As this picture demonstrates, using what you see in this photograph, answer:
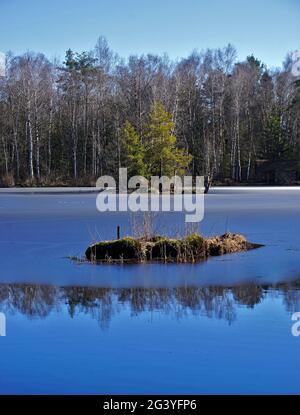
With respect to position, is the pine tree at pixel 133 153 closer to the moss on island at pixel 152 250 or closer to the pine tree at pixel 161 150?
the pine tree at pixel 161 150

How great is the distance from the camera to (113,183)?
164 feet

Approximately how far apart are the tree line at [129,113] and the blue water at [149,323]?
38.7m

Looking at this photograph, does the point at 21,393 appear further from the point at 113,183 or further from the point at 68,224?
the point at 113,183

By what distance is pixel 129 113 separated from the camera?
54000mm

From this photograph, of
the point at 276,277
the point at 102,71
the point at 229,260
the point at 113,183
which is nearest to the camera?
the point at 276,277

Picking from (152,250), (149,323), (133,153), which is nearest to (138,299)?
(149,323)

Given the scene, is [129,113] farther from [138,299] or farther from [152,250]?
[138,299]

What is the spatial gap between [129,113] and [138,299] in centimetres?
4541

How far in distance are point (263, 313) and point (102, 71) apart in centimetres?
5114

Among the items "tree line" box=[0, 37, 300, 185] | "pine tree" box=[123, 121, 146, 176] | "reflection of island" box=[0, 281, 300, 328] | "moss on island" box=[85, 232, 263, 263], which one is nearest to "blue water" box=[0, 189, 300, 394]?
"reflection of island" box=[0, 281, 300, 328]

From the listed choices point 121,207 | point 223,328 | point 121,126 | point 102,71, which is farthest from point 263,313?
point 102,71

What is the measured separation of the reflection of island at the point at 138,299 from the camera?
Result: 8.72 metres

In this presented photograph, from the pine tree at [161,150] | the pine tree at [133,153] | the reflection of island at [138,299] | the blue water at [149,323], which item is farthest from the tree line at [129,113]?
the reflection of island at [138,299]

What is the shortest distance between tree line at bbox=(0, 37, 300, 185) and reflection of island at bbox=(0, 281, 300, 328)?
133ft
